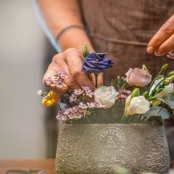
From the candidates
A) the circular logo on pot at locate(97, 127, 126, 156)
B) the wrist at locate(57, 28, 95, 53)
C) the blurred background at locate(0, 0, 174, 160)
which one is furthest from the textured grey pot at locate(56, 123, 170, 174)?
the blurred background at locate(0, 0, 174, 160)

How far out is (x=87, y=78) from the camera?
29cm

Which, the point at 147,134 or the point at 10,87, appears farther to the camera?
the point at 10,87

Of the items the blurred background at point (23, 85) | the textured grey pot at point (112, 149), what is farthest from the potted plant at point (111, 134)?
the blurred background at point (23, 85)

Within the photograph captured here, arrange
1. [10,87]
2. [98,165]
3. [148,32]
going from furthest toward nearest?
[10,87], [148,32], [98,165]

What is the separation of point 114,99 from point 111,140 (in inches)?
2.0

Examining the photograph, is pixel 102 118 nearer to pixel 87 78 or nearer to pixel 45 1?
pixel 87 78

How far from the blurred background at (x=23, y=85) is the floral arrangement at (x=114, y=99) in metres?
0.59

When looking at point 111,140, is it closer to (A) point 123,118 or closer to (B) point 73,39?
(A) point 123,118

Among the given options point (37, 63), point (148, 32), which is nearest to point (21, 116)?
point (37, 63)

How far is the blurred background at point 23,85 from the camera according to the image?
0.84 metres

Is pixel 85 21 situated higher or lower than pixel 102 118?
higher

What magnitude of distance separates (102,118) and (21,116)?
0.67 m

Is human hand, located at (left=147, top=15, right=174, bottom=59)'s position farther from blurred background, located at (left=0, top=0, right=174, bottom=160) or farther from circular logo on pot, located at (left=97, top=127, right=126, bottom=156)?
blurred background, located at (left=0, top=0, right=174, bottom=160)

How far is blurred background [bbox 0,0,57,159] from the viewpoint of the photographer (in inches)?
32.9
